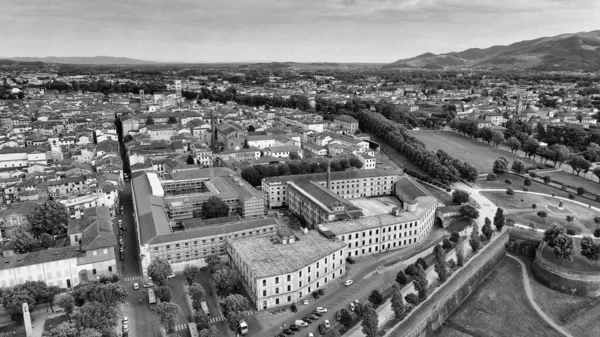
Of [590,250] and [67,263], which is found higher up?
[67,263]

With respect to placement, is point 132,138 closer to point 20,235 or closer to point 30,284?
point 20,235

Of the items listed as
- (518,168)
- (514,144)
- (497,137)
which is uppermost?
(497,137)

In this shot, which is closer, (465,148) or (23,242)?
(23,242)

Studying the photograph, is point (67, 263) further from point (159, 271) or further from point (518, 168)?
point (518, 168)

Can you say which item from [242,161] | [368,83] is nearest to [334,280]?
[242,161]

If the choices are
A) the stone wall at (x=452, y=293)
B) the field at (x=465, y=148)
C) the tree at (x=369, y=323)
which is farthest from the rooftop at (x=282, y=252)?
the field at (x=465, y=148)

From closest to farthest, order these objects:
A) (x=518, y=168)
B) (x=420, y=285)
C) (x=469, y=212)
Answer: (x=420, y=285), (x=469, y=212), (x=518, y=168)

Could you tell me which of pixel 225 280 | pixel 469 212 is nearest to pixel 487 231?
pixel 469 212

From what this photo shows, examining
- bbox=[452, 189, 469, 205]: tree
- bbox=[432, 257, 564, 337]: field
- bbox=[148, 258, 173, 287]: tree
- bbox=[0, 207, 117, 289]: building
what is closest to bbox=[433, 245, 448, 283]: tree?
bbox=[432, 257, 564, 337]: field

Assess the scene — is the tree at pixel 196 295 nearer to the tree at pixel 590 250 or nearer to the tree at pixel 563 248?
the tree at pixel 563 248
